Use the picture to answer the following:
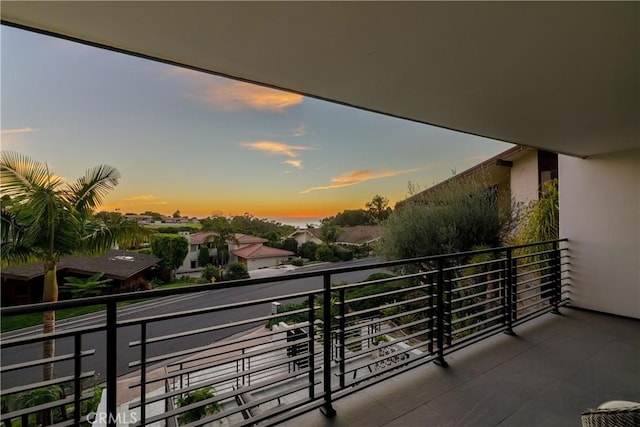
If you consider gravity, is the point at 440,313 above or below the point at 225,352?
below

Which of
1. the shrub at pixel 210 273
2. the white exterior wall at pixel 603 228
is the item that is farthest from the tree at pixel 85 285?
the white exterior wall at pixel 603 228

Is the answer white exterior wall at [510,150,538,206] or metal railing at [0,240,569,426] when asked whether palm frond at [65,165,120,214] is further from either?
white exterior wall at [510,150,538,206]

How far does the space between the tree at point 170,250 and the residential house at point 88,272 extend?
5.0 inches

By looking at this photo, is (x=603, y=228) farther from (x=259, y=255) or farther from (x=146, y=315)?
(x=146, y=315)

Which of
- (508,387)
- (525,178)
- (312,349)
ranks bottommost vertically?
(508,387)

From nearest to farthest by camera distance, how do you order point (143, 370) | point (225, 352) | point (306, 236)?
point (143, 370) → point (225, 352) → point (306, 236)

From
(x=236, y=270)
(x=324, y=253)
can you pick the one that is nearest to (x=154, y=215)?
(x=236, y=270)

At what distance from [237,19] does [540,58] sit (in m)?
1.41

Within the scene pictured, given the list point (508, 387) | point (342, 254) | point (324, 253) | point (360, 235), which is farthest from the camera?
point (360, 235)

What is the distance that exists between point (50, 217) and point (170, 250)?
2333 millimetres

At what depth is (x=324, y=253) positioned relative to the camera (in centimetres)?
454

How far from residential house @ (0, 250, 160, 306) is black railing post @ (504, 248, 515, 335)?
4.41 metres

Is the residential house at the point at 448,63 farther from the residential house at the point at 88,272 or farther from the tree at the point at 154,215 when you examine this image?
the tree at the point at 154,215

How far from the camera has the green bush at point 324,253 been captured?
4324 mm
